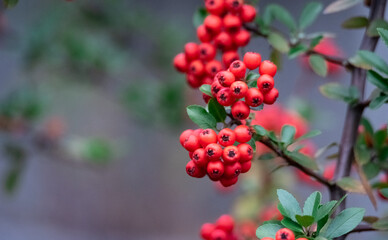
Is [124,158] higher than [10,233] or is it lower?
higher

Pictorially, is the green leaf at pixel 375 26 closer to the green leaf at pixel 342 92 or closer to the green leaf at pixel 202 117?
the green leaf at pixel 342 92

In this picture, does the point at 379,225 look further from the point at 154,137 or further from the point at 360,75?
the point at 154,137

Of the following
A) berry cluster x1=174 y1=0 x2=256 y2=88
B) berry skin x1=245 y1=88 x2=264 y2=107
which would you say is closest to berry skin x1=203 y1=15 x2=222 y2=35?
berry cluster x1=174 y1=0 x2=256 y2=88

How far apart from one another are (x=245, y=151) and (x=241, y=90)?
0.08 metres

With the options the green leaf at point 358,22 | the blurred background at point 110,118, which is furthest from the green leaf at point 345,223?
the blurred background at point 110,118

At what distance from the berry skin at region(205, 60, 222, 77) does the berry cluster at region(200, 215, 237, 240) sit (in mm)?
250

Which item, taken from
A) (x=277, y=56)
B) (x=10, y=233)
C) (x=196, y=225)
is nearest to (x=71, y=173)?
(x=10, y=233)

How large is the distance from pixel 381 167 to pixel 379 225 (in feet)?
0.73

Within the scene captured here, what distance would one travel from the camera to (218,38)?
2.76 ft

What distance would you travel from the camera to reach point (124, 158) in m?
4.15

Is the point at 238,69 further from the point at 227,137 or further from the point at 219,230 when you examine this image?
the point at 219,230

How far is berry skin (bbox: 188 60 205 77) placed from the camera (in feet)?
2.82

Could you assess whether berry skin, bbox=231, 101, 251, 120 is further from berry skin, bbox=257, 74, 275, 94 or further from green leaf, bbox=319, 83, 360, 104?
green leaf, bbox=319, 83, 360, 104

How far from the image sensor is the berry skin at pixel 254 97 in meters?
0.65
